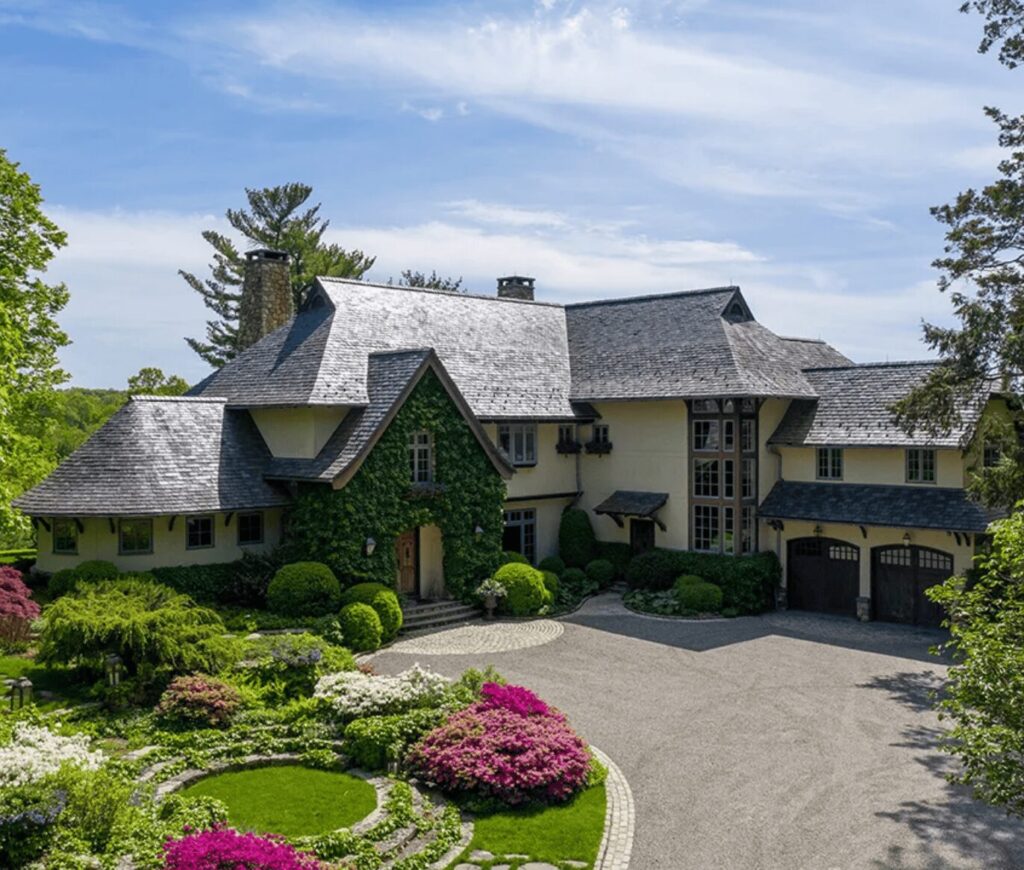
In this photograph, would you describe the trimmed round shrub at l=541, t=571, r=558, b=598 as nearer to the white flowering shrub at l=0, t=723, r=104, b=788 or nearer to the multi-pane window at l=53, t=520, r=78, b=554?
the multi-pane window at l=53, t=520, r=78, b=554

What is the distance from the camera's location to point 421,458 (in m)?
26.7

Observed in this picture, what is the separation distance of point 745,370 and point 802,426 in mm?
2750

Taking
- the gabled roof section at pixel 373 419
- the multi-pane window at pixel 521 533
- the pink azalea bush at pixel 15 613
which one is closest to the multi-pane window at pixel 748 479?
the multi-pane window at pixel 521 533

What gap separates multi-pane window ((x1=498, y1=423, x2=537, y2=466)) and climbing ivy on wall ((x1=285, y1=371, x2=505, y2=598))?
2327 mm

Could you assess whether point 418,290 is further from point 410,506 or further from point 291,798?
point 291,798

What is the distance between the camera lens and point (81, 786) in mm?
11430

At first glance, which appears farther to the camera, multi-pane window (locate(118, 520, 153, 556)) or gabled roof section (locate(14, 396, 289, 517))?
multi-pane window (locate(118, 520, 153, 556))

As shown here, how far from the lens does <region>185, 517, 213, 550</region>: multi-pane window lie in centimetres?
2484

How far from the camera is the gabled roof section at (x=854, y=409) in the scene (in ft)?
91.2

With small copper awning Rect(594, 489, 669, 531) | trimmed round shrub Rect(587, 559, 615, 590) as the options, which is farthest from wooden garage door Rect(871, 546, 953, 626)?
trimmed round shrub Rect(587, 559, 615, 590)

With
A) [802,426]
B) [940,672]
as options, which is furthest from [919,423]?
[940,672]

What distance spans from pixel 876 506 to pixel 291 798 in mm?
20335

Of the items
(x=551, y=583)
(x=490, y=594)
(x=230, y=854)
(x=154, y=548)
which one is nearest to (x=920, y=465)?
(x=551, y=583)

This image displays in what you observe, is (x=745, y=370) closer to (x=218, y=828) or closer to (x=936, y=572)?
(x=936, y=572)
